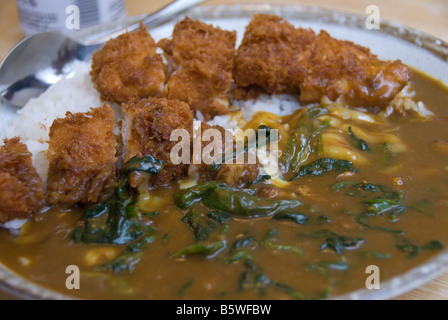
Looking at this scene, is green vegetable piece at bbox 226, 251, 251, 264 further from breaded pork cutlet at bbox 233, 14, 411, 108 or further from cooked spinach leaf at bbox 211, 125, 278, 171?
breaded pork cutlet at bbox 233, 14, 411, 108

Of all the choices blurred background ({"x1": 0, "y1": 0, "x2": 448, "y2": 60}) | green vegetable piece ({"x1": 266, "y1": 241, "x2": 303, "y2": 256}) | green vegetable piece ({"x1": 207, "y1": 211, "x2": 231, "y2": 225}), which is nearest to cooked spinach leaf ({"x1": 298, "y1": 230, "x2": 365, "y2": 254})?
green vegetable piece ({"x1": 266, "y1": 241, "x2": 303, "y2": 256})

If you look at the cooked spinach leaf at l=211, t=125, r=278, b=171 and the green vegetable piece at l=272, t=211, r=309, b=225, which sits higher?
the cooked spinach leaf at l=211, t=125, r=278, b=171

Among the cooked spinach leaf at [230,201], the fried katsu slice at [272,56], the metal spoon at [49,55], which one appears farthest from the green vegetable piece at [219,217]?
the metal spoon at [49,55]

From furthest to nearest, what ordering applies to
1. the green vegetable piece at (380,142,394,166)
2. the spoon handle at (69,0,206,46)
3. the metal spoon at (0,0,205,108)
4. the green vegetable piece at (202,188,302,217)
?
1. the spoon handle at (69,0,206,46)
2. the metal spoon at (0,0,205,108)
3. the green vegetable piece at (380,142,394,166)
4. the green vegetable piece at (202,188,302,217)

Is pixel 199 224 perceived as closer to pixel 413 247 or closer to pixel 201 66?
pixel 413 247
